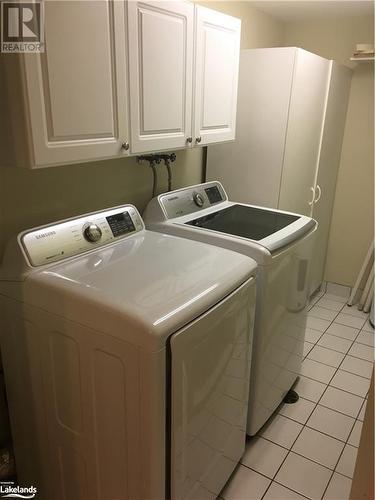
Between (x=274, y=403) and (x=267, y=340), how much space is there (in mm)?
496

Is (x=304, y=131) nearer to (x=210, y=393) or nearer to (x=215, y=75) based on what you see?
(x=215, y=75)

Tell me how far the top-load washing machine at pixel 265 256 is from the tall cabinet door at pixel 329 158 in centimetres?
100

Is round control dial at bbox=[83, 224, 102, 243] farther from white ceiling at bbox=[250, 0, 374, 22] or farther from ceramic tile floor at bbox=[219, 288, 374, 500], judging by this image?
white ceiling at bbox=[250, 0, 374, 22]

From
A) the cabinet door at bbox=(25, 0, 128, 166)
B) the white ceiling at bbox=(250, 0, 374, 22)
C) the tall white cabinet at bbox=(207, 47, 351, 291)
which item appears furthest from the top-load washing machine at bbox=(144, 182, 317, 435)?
the white ceiling at bbox=(250, 0, 374, 22)

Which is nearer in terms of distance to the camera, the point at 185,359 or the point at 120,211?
the point at 185,359

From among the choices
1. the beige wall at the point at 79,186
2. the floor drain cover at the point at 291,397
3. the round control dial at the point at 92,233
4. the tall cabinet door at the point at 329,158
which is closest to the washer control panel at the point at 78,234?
the round control dial at the point at 92,233

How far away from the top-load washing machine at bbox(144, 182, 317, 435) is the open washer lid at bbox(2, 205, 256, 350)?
0.18 metres

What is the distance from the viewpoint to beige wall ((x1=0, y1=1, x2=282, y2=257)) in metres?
1.51

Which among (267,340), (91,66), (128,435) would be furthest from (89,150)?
(267,340)

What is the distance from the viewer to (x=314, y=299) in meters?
3.56

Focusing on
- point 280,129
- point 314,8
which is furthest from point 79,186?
point 314,8

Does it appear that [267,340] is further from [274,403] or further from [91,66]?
[91,66]

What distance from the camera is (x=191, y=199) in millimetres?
2211

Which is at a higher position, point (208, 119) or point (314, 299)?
point (208, 119)
